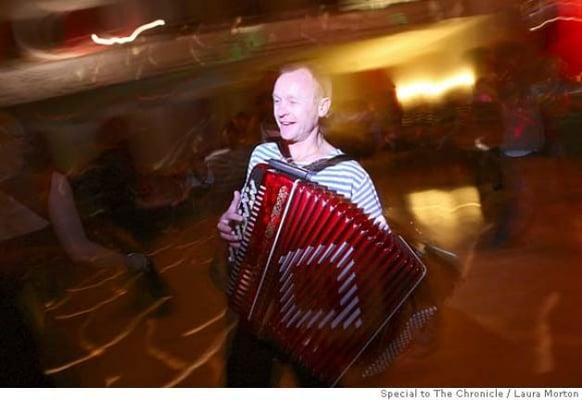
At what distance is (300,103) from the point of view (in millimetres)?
1391

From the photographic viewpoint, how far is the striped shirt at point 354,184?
1363 millimetres

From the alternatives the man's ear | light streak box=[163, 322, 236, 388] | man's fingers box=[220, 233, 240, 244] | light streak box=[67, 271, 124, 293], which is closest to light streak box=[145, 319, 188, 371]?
light streak box=[163, 322, 236, 388]

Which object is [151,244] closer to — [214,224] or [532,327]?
[214,224]

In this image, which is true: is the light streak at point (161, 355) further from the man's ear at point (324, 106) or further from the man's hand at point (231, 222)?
the man's ear at point (324, 106)

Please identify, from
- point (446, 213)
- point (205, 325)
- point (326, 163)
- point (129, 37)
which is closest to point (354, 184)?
point (326, 163)

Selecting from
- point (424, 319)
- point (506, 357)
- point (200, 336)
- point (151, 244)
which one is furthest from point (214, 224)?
point (506, 357)

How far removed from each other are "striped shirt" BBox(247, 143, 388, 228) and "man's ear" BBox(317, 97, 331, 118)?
8 cm

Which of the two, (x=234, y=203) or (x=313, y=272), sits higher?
(x=234, y=203)

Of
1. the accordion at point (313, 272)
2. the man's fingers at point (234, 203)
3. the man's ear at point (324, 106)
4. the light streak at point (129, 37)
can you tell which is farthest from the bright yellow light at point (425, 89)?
the light streak at point (129, 37)

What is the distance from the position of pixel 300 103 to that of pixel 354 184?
196mm

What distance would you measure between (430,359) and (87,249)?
77 centimetres

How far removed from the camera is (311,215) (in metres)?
1.37

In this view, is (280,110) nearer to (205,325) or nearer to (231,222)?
(231,222)

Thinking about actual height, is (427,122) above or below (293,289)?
above
